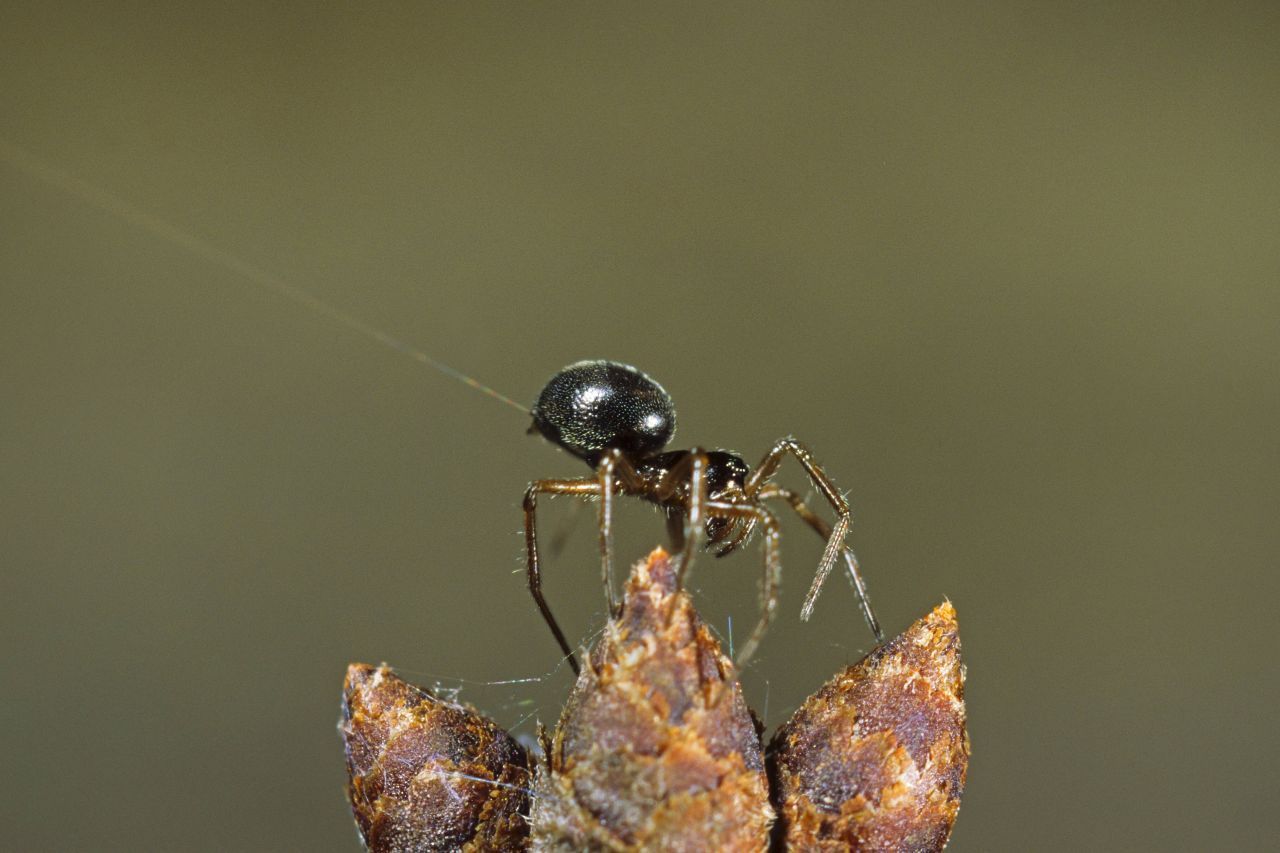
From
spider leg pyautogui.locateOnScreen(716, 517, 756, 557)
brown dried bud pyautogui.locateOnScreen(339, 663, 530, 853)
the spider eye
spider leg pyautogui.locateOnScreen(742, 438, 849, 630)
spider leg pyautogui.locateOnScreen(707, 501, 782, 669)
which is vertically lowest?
brown dried bud pyautogui.locateOnScreen(339, 663, 530, 853)

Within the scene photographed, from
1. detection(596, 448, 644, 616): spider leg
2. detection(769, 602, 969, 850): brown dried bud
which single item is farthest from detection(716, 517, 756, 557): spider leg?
detection(769, 602, 969, 850): brown dried bud

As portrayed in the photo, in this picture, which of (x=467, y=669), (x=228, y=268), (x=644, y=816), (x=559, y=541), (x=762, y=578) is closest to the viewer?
(x=644, y=816)

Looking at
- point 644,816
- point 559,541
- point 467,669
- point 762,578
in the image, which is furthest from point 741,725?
point 467,669

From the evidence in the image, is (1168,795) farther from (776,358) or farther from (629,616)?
(629,616)

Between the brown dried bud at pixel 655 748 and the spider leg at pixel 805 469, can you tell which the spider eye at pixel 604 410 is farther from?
the brown dried bud at pixel 655 748

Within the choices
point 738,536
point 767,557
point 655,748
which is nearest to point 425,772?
point 655,748

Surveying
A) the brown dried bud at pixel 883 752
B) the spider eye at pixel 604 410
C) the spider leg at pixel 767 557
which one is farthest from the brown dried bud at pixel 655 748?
the spider eye at pixel 604 410

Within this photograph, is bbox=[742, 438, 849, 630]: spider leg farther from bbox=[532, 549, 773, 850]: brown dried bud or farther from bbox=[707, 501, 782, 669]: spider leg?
bbox=[532, 549, 773, 850]: brown dried bud
